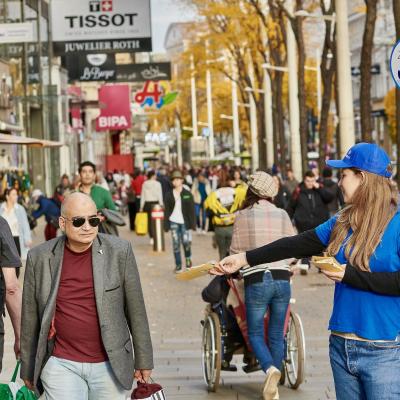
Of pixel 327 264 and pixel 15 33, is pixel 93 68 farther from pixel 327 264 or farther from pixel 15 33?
pixel 327 264

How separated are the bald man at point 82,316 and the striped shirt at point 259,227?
355 cm

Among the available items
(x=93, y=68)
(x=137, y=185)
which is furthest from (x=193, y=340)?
(x=93, y=68)

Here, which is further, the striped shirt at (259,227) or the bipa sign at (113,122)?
the bipa sign at (113,122)

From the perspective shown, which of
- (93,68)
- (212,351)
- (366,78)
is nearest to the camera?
(212,351)

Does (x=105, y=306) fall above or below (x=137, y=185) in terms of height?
above

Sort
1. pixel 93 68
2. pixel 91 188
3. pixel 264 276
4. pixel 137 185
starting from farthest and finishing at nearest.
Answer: pixel 93 68, pixel 137 185, pixel 91 188, pixel 264 276

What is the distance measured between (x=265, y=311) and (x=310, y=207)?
11.2 m

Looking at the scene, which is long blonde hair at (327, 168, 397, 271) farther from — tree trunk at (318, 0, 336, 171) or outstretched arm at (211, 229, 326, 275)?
tree trunk at (318, 0, 336, 171)

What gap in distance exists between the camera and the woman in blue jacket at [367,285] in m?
5.88

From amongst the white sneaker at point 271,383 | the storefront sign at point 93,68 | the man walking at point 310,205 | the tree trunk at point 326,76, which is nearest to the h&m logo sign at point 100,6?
the tree trunk at point 326,76

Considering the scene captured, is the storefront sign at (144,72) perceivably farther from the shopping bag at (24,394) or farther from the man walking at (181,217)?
the shopping bag at (24,394)

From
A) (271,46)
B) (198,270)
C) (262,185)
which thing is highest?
(271,46)

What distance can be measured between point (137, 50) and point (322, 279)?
12.5m

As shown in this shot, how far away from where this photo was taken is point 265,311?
1041 centimetres
